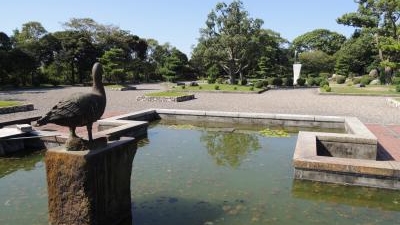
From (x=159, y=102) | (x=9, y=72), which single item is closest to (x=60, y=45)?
(x=9, y=72)

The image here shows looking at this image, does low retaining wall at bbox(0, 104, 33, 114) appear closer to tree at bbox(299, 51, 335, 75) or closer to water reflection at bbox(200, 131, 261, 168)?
water reflection at bbox(200, 131, 261, 168)

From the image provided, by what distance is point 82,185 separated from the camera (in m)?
3.98

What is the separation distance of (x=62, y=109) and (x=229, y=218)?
2660 mm

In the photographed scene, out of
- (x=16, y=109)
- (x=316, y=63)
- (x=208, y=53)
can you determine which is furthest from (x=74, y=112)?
(x=316, y=63)

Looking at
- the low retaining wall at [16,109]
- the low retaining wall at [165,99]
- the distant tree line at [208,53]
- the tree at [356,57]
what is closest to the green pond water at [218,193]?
the low retaining wall at [16,109]

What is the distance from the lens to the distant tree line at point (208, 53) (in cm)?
3516

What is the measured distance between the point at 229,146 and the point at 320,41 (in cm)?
6279

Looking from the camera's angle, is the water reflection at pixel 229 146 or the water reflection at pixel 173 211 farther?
the water reflection at pixel 229 146

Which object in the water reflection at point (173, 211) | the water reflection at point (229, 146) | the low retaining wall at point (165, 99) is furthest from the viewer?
the low retaining wall at point (165, 99)

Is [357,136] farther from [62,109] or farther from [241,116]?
[62,109]

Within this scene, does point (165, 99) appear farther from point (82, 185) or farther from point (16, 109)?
point (82, 185)

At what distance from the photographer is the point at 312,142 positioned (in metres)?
7.43

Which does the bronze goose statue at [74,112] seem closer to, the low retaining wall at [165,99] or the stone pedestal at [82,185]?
the stone pedestal at [82,185]

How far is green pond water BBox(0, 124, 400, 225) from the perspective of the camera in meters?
4.90
